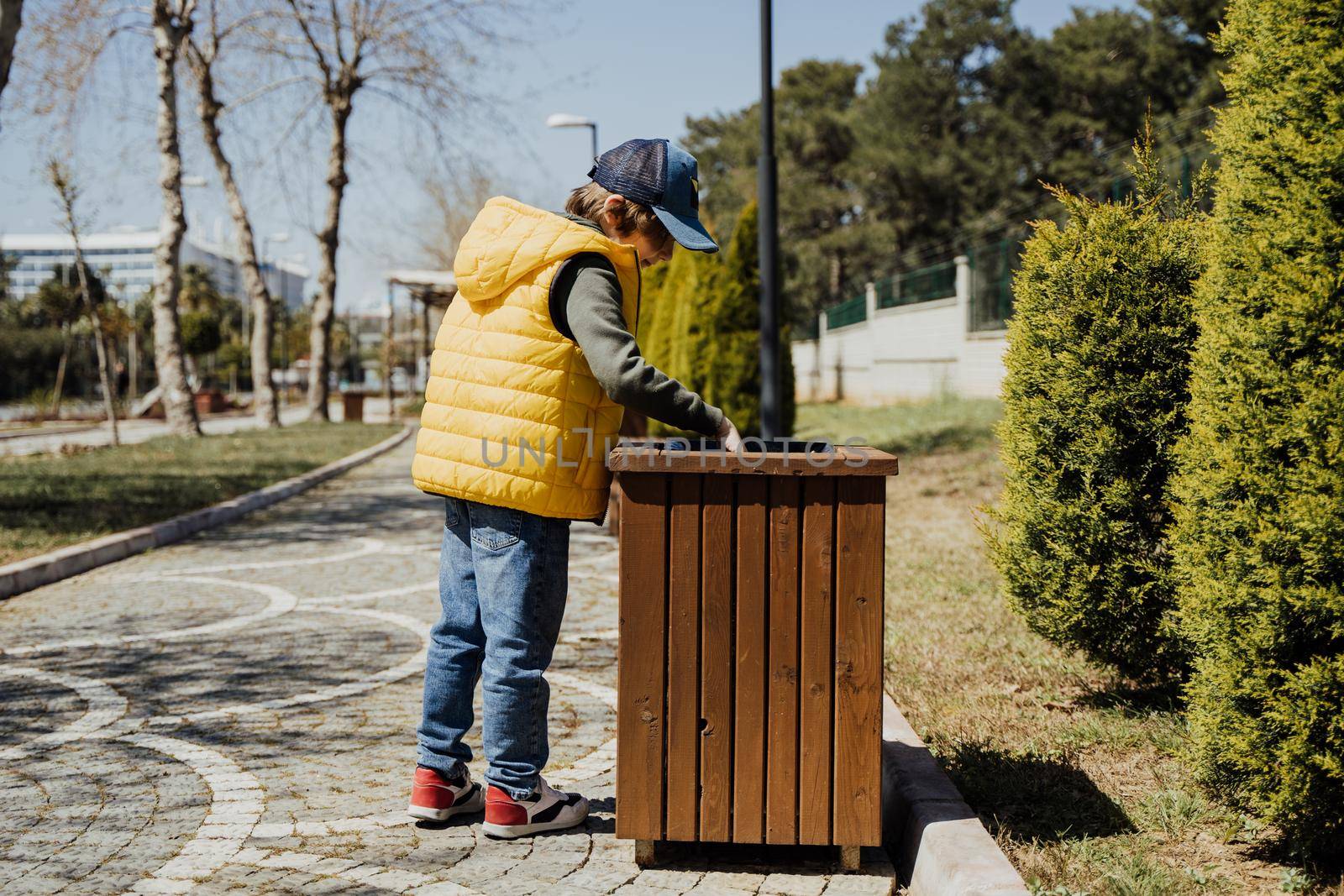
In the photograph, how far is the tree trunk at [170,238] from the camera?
65.3 feet

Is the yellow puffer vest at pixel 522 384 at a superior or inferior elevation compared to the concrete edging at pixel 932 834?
superior

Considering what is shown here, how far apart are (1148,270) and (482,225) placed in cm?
233

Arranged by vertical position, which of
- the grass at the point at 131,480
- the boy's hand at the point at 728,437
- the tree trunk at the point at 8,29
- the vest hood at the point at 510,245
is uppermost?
the tree trunk at the point at 8,29

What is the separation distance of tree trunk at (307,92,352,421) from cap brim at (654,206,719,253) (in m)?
25.4

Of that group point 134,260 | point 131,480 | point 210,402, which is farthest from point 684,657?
point 134,260

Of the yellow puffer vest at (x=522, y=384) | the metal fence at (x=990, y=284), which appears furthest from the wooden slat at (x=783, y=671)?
the metal fence at (x=990, y=284)

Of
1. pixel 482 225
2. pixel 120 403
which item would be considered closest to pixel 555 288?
pixel 482 225

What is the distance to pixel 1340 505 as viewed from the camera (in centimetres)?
266

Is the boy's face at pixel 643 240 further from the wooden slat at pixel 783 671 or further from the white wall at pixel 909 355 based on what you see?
the white wall at pixel 909 355

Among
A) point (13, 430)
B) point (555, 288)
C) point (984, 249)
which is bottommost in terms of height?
point (13, 430)

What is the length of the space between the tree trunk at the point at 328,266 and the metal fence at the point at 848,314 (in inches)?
622

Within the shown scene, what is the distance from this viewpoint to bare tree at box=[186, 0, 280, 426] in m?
23.8

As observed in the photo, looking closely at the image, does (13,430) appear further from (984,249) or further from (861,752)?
(861,752)

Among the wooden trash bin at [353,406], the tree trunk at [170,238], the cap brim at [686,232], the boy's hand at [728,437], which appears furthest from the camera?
the wooden trash bin at [353,406]
